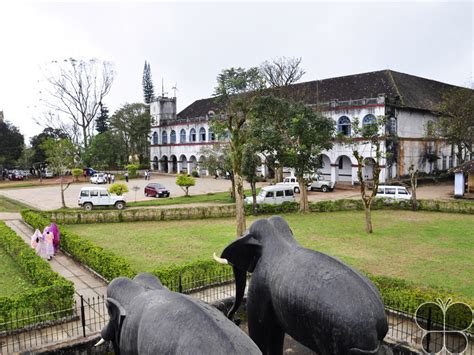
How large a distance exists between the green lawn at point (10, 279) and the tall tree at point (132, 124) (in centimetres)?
4319

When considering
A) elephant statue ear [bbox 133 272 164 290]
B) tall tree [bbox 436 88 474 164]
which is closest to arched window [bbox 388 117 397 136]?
tall tree [bbox 436 88 474 164]

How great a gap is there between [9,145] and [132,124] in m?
15.3

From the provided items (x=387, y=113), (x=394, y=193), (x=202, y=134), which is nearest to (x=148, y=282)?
(x=394, y=193)

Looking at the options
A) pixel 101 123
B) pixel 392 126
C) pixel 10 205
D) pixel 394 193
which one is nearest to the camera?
pixel 394 193

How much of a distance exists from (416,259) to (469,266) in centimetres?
158

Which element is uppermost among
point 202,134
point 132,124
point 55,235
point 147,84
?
point 147,84

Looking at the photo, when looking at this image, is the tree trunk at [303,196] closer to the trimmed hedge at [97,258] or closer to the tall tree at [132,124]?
the trimmed hedge at [97,258]

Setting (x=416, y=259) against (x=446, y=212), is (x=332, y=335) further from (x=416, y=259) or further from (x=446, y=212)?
(x=446, y=212)

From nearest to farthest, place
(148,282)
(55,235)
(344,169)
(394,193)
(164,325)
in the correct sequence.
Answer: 1. (164,325)
2. (148,282)
3. (55,235)
4. (394,193)
5. (344,169)

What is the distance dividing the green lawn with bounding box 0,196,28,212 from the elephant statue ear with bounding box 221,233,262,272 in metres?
24.4

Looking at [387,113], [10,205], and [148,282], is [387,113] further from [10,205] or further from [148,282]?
[148,282]

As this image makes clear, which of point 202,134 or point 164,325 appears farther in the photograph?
point 202,134

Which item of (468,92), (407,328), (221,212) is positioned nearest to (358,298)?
(407,328)

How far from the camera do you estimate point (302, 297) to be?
18.3 ft
